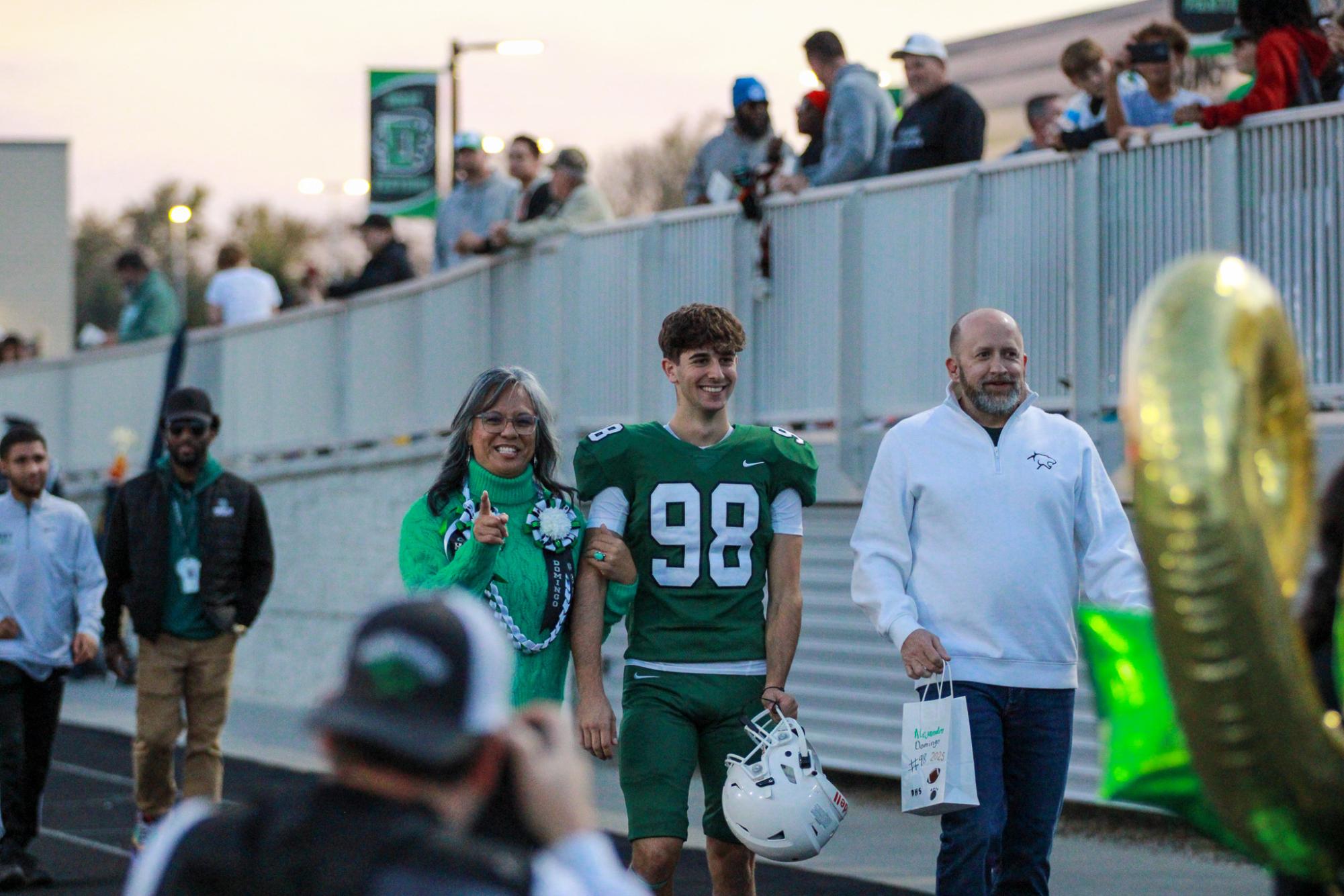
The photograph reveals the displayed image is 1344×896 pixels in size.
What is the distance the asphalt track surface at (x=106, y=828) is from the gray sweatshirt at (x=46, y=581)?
1079 mm

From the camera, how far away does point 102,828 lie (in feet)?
37.9

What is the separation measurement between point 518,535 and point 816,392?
245 inches

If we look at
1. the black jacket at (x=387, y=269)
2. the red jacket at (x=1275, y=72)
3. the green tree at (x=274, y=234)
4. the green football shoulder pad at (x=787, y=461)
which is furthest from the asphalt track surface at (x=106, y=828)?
the green tree at (x=274, y=234)

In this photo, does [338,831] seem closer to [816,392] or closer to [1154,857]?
[1154,857]

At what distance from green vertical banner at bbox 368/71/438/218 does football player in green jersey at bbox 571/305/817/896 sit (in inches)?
613

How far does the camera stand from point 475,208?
16.5m

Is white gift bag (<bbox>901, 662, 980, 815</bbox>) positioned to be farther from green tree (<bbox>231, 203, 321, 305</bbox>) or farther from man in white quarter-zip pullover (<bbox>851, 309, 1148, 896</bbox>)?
green tree (<bbox>231, 203, 321, 305</bbox>)

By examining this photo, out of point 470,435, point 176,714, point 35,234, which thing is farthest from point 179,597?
point 35,234

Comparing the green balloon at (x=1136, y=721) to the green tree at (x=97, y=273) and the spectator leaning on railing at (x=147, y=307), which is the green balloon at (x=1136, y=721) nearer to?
the spectator leaning on railing at (x=147, y=307)

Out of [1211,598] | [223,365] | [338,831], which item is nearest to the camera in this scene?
[338,831]

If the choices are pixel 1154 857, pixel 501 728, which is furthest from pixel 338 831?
pixel 1154 857

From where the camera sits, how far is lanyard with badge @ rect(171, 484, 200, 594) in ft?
32.8

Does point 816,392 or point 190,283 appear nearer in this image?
point 816,392

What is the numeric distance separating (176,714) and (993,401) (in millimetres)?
5144
